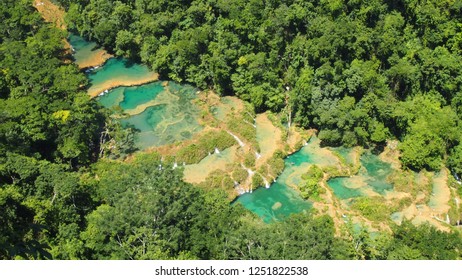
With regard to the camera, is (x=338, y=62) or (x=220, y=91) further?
(x=220, y=91)

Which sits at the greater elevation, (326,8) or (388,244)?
(326,8)

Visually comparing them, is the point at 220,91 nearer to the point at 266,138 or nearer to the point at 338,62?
the point at 266,138

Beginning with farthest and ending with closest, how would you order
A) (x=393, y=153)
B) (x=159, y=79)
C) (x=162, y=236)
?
(x=159, y=79) < (x=393, y=153) < (x=162, y=236)

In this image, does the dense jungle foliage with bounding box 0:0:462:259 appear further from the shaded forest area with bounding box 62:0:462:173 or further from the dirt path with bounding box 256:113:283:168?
the dirt path with bounding box 256:113:283:168

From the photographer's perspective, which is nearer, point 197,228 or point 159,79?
point 197,228

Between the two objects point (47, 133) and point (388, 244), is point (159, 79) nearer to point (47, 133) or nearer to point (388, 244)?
point (47, 133)

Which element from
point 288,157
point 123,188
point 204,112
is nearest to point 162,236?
point 123,188

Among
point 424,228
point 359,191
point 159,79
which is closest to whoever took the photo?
point 424,228

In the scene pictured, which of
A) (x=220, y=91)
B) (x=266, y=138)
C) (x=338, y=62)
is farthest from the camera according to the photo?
(x=220, y=91)

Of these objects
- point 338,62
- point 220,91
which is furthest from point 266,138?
point 338,62
